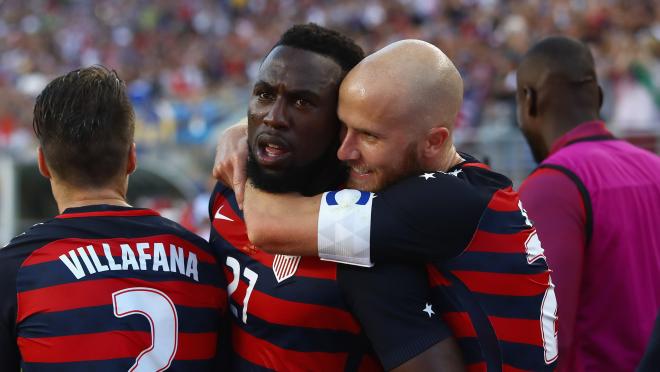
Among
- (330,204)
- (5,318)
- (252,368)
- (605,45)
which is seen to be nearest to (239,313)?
(252,368)

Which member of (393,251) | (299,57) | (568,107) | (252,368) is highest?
(299,57)

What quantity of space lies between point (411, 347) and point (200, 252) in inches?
35.1

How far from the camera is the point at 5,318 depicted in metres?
2.51

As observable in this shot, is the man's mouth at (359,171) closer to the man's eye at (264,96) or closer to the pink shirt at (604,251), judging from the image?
the man's eye at (264,96)

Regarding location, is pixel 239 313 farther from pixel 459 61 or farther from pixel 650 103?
pixel 459 61

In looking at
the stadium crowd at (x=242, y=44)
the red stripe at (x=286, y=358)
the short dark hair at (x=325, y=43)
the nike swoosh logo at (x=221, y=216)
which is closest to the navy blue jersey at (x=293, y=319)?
the red stripe at (x=286, y=358)

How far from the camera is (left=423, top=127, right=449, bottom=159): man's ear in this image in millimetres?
2531

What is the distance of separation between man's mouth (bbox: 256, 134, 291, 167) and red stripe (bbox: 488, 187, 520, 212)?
0.65 m

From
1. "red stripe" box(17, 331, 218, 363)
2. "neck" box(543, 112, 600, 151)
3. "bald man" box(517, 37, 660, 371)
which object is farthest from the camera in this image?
"neck" box(543, 112, 600, 151)

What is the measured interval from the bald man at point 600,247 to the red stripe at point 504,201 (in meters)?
0.75

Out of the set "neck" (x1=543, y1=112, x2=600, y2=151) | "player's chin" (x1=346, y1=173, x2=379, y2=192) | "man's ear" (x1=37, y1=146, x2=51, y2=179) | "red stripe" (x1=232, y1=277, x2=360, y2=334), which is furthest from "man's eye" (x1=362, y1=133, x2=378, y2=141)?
"neck" (x1=543, y1=112, x2=600, y2=151)

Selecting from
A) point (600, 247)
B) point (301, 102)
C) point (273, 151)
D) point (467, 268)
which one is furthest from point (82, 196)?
point (600, 247)

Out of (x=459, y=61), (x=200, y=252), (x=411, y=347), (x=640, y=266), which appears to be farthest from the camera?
(x=459, y=61)

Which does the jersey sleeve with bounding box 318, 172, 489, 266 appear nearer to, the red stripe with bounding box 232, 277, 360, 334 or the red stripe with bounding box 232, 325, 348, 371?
the red stripe with bounding box 232, 277, 360, 334
